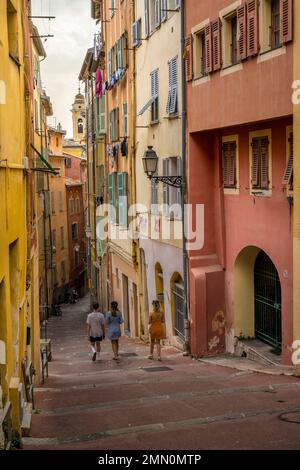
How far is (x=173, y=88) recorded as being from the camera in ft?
66.4

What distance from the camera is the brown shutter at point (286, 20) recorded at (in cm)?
1316

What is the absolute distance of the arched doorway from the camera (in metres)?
16.5

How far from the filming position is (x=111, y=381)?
49.5ft

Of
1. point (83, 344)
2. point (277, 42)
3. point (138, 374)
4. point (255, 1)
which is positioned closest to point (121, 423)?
point (138, 374)

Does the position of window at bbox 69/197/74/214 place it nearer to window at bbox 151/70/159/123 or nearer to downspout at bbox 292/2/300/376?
window at bbox 151/70/159/123

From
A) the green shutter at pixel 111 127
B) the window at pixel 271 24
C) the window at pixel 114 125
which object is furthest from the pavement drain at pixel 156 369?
the green shutter at pixel 111 127

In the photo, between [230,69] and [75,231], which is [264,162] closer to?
[230,69]

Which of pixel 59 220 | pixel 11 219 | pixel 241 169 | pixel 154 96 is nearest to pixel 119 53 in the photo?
pixel 154 96

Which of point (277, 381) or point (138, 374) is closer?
point (277, 381)

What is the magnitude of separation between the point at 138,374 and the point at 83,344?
12.6 metres

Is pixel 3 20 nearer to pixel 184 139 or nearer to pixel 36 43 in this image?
pixel 184 139

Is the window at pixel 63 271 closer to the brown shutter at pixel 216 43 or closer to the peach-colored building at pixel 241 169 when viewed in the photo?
the peach-colored building at pixel 241 169

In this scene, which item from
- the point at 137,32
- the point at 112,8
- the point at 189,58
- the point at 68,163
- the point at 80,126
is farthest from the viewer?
the point at 80,126

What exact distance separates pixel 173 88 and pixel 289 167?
6.90 meters
